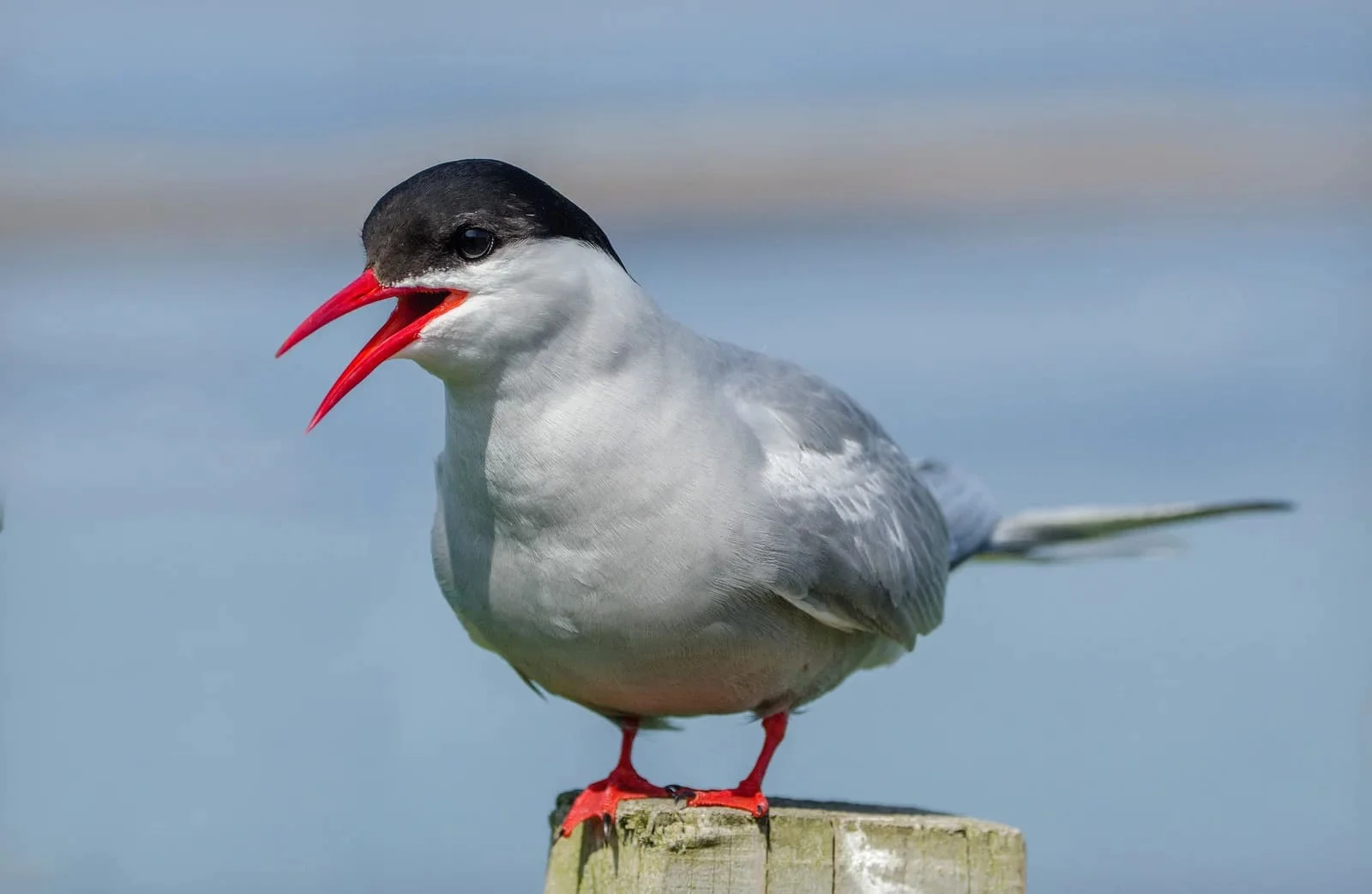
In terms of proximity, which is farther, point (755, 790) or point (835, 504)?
point (835, 504)

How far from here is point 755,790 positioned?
3965mm

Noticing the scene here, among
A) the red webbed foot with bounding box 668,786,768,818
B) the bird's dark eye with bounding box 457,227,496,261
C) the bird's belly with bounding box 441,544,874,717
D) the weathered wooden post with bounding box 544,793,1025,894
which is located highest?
the bird's dark eye with bounding box 457,227,496,261

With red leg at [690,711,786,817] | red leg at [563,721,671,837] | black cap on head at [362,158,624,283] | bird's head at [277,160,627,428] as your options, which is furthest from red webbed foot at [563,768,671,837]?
black cap on head at [362,158,624,283]

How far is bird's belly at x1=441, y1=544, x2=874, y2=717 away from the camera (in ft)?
13.0

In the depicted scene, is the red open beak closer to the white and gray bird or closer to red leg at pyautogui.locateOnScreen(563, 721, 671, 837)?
the white and gray bird

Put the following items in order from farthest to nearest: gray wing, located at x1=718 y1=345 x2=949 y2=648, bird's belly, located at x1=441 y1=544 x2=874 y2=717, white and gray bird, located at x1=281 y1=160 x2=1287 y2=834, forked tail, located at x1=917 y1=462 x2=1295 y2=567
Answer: forked tail, located at x1=917 y1=462 x2=1295 y2=567
gray wing, located at x1=718 y1=345 x2=949 y2=648
bird's belly, located at x1=441 y1=544 x2=874 y2=717
white and gray bird, located at x1=281 y1=160 x2=1287 y2=834

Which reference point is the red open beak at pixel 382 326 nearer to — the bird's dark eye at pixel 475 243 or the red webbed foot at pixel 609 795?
the bird's dark eye at pixel 475 243

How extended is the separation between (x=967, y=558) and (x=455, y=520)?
80.7 inches

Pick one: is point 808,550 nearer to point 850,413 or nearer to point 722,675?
point 722,675

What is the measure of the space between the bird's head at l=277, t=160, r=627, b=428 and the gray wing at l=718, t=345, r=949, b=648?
0.66 m

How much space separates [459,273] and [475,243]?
7 cm

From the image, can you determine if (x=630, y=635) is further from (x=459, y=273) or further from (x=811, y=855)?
(x=459, y=273)

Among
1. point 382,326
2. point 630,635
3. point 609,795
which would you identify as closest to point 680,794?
point 609,795

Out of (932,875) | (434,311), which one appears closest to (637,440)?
(434,311)
